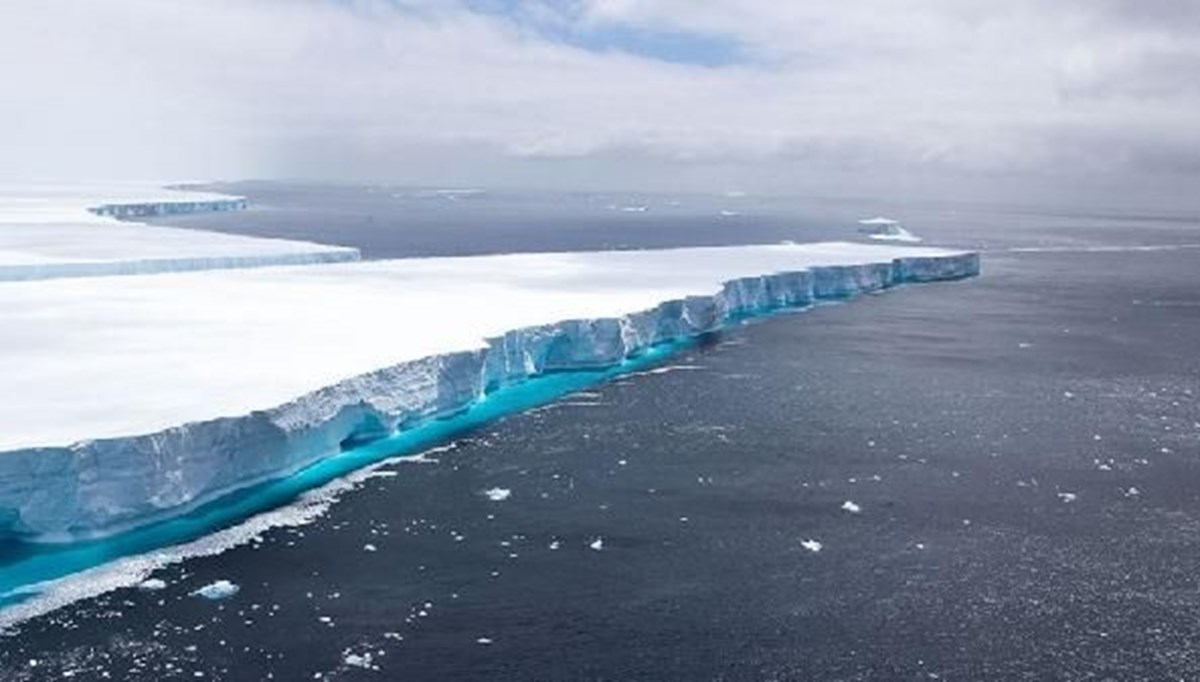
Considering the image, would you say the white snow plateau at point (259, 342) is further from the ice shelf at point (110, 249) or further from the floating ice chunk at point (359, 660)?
the floating ice chunk at point (359, 660)

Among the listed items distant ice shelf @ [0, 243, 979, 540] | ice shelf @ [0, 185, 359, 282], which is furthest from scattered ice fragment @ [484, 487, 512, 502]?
ice shelf @ [0, 185, 359, 282]

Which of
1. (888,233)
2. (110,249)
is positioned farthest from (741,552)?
(888,233)

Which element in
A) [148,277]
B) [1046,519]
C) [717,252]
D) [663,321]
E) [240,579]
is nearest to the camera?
[240,579]

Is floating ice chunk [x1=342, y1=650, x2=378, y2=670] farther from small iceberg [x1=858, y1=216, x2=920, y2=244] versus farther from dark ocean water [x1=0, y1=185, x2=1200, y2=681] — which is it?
small iceberg [x1=858, y1=216, x2=920, y2=244]

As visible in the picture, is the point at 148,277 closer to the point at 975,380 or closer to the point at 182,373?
the point at 182,373

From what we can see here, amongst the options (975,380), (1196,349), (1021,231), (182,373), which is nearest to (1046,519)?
(975,380)

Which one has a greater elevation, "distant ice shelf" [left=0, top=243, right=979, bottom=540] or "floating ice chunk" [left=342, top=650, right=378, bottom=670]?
"distant ice shelf" [left=0, top=243, right=979, bottom=540]

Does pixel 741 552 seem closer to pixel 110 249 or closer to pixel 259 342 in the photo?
pixel 259 342
